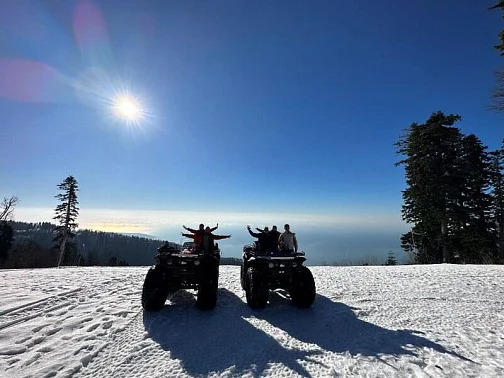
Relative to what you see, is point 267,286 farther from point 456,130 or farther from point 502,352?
point 456,130

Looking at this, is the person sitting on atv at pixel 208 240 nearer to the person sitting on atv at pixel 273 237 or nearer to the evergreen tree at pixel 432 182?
the person sitting on atv at pixel 273 237

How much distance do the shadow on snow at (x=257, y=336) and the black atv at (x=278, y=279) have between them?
335 mm

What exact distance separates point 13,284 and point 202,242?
7561 mm

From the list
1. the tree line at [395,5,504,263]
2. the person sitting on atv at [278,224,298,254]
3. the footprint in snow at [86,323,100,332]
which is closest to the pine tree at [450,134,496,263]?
the tree line at [395,5,504,263]

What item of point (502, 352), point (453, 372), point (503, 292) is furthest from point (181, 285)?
point (503, 292)

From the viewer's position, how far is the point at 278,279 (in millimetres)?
7562

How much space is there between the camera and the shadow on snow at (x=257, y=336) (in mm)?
4824

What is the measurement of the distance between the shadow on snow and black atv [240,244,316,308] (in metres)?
0.33

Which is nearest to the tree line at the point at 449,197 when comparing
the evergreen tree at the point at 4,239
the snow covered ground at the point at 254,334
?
the snow covered ground at the point at 254,334

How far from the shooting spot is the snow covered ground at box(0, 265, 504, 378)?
4.54 metres

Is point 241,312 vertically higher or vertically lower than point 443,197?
lower

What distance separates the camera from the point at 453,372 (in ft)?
14.4

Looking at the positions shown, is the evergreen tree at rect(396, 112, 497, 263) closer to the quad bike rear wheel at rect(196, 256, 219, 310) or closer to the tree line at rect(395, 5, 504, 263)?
the tree line at rect(395, 5, 504, 263)

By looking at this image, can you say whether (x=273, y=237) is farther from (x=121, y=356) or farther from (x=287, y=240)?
(x=121, y=356)
